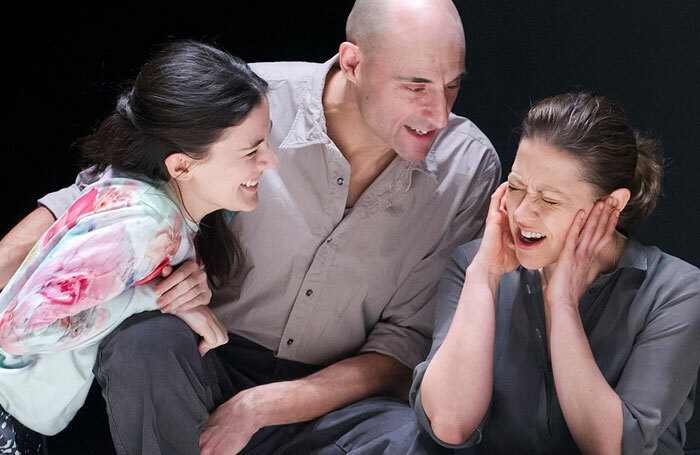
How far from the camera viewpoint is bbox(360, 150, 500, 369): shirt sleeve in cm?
243

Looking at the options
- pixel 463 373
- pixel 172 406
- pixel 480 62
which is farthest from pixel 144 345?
pixel 480 62

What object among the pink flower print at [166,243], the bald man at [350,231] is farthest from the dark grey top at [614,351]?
the pink flower print at [166,243]

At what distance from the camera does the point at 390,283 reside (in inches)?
95.7

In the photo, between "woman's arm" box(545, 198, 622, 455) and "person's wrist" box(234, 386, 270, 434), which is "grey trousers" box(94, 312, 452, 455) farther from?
"woman's arm" box(545, 198, 622, 455)

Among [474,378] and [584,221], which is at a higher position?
[584,221]

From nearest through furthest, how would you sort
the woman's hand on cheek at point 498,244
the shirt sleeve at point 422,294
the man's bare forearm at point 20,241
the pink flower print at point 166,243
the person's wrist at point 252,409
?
the pink flower print at point 166,243 < the woman's hand on cheek at point 498,244 < the person's wrist at point 252,409 < the man's bare forearm at point 20,241 < the shirt sleeve at point 422,294

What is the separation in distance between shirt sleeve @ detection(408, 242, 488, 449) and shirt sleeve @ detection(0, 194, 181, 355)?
0.65 m

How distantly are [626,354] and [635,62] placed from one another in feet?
3.02

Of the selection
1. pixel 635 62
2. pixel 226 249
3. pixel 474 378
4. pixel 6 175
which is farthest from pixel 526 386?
pixel 6 175

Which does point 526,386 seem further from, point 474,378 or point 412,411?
point 412,411

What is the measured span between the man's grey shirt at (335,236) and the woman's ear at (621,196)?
19.6 inches

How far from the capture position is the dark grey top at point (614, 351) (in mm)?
1907

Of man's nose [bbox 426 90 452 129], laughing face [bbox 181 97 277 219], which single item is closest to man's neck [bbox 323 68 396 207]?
man's nose [bbox 426 90 452 129]

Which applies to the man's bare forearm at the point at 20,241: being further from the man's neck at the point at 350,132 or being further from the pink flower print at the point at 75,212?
the man's neck at the point at 350,132
